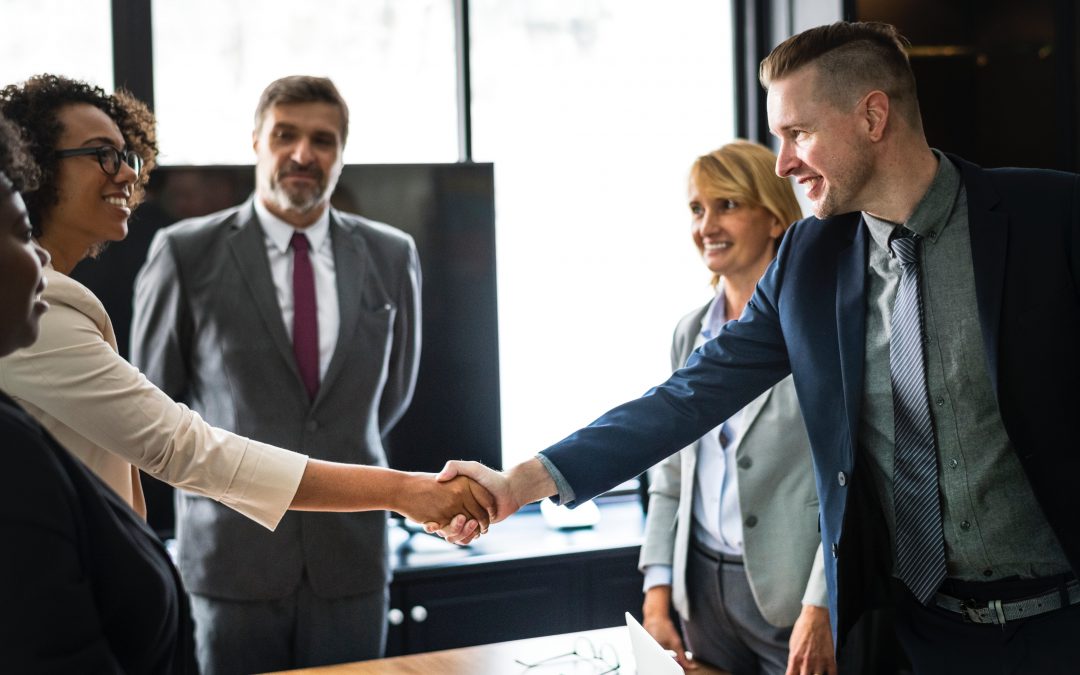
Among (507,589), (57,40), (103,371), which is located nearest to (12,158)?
(103,371)

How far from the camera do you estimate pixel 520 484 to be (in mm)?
2277

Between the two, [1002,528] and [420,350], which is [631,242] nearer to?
[420,350]

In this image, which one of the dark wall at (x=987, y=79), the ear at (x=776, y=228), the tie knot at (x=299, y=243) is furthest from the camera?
the dark wall at (x=987, y=79)

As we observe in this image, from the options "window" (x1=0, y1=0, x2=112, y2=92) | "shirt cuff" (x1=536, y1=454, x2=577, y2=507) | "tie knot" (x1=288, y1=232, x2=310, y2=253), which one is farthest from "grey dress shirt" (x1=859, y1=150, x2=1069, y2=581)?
"window" (x1=0, y1=0, x2=112, y2=92)

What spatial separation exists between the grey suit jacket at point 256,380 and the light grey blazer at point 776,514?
36.2 inches

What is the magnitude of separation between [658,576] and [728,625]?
0.81 ft

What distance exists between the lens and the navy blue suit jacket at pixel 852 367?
1.76 metres

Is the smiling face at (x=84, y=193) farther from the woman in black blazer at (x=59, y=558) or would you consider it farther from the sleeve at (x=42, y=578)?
the sleeve at (x=42, y=578)

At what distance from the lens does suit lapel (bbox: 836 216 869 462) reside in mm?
1922

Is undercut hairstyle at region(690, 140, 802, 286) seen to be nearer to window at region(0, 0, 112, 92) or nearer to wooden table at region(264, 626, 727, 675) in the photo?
wooden table at region(264, 626, 727, 675)

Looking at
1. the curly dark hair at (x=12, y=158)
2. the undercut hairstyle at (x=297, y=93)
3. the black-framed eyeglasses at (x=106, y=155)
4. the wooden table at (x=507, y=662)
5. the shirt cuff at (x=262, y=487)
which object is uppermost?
the undercut hairstyle at (x=297, y=93)

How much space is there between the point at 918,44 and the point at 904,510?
8.14 ft

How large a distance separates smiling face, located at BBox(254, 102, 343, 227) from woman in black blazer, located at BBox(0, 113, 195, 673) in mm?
1619

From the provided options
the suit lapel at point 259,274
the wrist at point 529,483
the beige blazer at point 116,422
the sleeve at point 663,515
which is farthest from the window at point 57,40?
the sleeve at point 663,515
